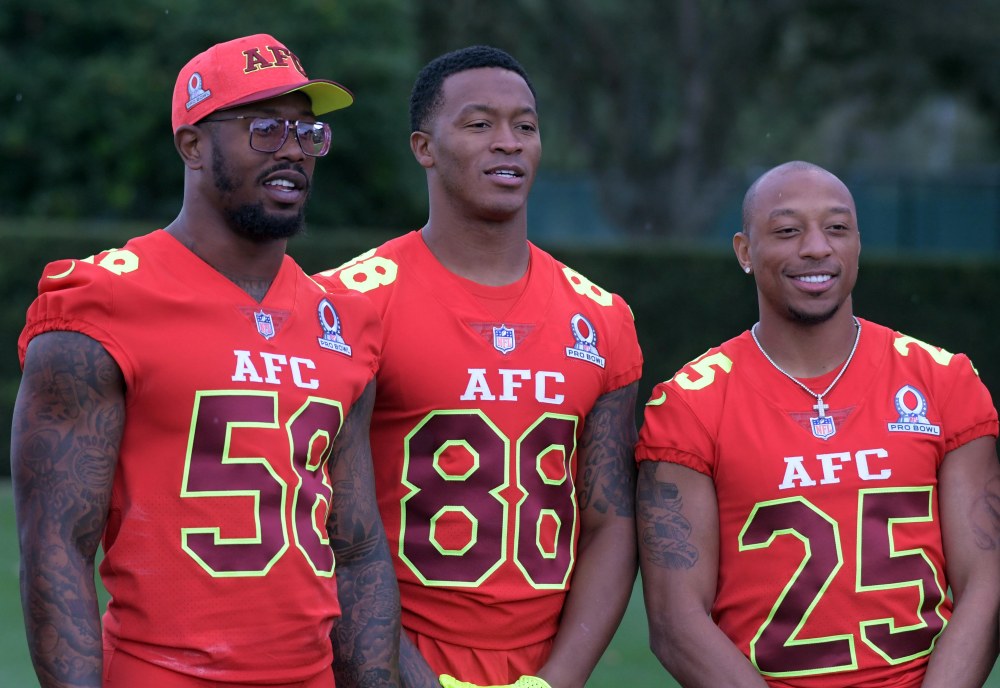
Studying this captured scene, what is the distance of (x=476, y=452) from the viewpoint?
4039 millimetres

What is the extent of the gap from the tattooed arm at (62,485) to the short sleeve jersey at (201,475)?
0.07m

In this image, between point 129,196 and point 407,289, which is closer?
point 407,289

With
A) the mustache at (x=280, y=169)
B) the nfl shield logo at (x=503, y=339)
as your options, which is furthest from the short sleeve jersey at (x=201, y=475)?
the nfl shield logo at (x=503, y=339)

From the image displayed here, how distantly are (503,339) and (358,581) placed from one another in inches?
34.1

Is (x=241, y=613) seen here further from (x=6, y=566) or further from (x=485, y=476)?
(x=6, y=566)

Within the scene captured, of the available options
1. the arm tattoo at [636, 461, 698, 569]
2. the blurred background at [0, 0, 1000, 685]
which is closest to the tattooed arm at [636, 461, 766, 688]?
the arm tattoo at [636, 461, 698, 569]

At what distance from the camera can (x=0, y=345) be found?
41.1ft

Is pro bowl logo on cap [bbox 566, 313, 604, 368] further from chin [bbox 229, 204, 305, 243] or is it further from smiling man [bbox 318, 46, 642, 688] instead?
chin [bbox 229, 204, 305, 243]

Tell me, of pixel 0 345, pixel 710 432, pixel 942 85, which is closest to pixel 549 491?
pixel 710 432

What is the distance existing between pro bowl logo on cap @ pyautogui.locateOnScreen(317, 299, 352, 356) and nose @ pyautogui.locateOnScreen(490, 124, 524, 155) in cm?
75

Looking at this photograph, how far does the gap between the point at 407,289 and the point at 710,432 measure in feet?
3.24

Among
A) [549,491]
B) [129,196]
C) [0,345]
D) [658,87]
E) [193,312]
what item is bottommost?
[549,491]

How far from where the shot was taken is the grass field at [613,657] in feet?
24.4

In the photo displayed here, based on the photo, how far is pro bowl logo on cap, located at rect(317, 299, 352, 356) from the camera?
365cm
